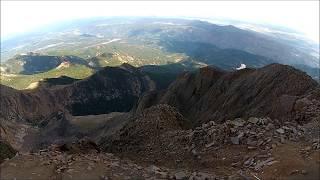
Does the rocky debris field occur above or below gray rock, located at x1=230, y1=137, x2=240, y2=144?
below

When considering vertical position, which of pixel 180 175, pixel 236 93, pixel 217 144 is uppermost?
pixel 180 175

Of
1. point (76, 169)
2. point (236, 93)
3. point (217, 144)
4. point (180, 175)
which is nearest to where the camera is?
point (180, 175)

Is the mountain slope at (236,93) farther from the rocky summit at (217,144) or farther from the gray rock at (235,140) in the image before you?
the gray rock at (235,140)

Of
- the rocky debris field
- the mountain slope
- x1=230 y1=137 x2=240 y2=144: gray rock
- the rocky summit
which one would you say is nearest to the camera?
the rocky debris field

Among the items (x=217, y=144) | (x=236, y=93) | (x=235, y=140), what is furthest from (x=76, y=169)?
(x=236, y=93)

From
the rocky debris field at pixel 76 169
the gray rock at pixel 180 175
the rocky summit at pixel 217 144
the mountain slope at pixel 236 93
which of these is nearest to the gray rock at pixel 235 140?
the rocky summit at pixel 217 144

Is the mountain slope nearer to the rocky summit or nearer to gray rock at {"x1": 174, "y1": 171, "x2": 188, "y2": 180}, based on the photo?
the rocky summit

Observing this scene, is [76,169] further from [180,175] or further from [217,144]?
[217,144]

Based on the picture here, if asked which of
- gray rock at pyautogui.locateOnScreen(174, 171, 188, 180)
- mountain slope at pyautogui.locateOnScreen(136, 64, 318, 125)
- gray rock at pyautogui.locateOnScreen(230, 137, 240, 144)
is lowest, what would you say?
mountain slope at pyautogui.locateOnScreen(136, 64, 318, 125)

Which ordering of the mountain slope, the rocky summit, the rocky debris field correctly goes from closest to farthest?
the rocky debris field, the rocky summit, the mountain slope

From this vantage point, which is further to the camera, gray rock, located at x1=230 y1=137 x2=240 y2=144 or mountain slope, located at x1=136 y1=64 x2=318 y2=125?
mountain slope, located at x1=136 y1=64 x2=318 y2=125

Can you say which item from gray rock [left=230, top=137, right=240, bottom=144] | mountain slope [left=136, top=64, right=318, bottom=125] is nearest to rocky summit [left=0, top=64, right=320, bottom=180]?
gray rock [left=230, top=137, right=240, bottom=144]
